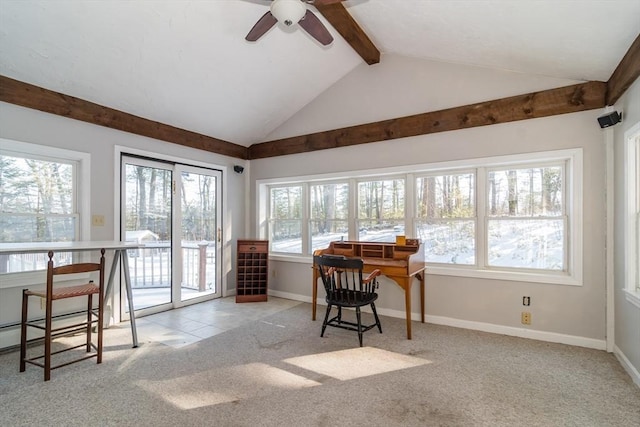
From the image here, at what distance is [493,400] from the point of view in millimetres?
2195

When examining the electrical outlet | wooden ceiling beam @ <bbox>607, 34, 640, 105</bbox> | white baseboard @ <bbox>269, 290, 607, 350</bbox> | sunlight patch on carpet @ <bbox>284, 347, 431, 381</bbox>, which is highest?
wooden ceiling beam @ <bbox>607, 34, 640, 105</bbox>

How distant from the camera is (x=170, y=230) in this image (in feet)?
14.6

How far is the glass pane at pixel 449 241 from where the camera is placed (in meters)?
3.75

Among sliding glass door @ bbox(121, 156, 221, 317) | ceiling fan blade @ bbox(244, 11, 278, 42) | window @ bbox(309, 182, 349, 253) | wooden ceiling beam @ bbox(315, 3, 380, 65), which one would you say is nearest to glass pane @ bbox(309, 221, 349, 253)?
window @ bbox(309, 182, 349, 253)

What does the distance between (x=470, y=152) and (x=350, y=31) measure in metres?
1.98

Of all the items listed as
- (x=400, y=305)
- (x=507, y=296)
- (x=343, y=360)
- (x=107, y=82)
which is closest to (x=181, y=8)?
(x=107, y=82)

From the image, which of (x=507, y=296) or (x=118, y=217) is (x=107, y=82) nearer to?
(x=118, y=217)

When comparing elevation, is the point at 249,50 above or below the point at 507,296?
above

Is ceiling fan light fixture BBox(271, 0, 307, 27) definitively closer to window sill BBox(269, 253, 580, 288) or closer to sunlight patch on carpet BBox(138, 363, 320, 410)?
sunlight patch on carpet BBox(138, 363, 320, 410)

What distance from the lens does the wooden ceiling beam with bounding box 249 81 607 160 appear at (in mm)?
3061

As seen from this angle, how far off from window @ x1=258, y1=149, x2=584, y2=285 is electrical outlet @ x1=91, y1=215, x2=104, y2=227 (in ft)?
8.93

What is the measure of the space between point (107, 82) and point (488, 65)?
13.7ft

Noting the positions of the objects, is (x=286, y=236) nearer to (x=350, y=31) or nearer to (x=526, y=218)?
(x=350, y=31)

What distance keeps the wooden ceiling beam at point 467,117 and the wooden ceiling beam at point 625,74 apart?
0.17 m
